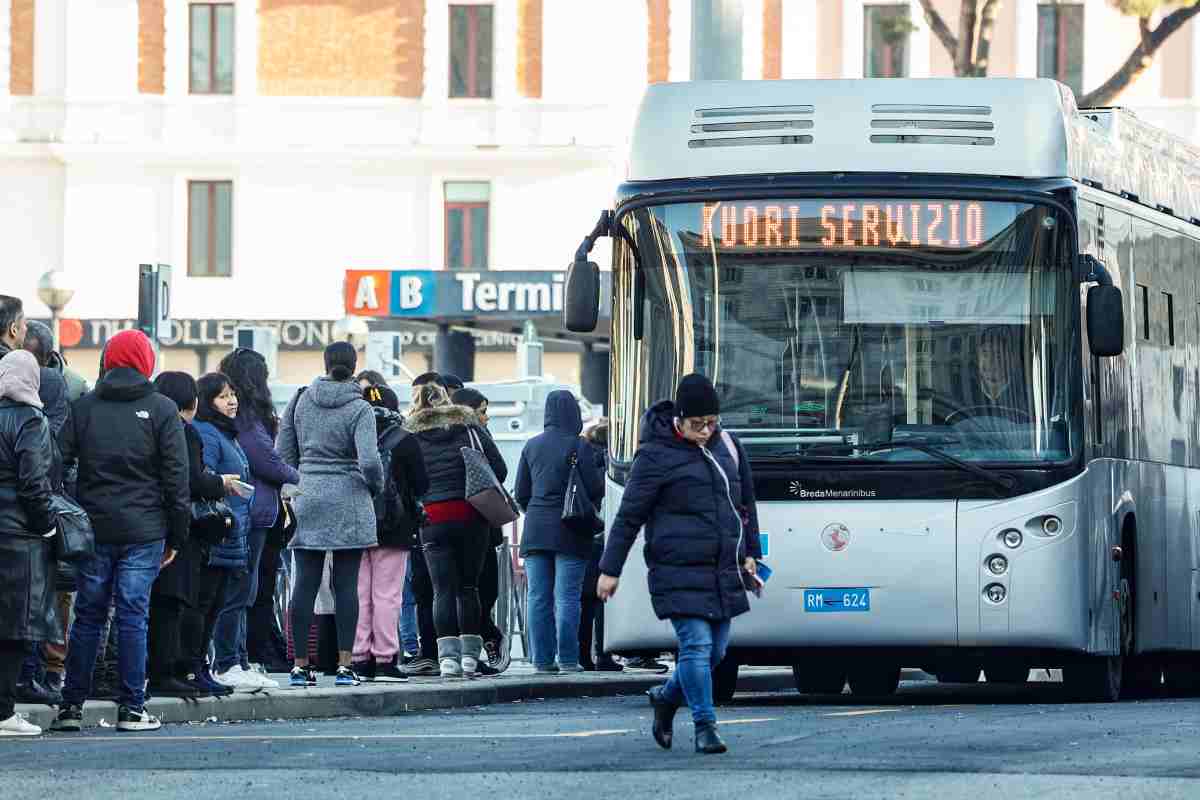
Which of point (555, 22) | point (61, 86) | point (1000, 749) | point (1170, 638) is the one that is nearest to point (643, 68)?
point (555, 22)

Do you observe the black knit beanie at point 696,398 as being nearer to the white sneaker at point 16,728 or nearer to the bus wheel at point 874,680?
the white sneaker at point 16,728

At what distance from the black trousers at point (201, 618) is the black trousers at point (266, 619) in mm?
1761

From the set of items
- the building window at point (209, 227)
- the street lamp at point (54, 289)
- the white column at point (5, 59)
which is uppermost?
the white column at point (5, 59)

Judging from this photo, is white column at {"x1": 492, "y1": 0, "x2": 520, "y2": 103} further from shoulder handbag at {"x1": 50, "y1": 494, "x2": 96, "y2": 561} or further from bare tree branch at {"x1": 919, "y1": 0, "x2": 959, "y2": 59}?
shoulder handbag at {"x1": 50, "y1": 494, "x2": 96, "y2": 561}

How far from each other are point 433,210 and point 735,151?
38664 millimetres

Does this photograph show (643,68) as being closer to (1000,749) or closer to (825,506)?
(825,506)

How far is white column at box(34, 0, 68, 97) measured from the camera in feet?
177

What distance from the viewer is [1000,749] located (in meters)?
11.8

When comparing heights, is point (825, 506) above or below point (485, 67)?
below

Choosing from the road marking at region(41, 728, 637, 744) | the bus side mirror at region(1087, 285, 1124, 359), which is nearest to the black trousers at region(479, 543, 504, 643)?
the bus side mirror at region(1087, 285, 1124, 359)

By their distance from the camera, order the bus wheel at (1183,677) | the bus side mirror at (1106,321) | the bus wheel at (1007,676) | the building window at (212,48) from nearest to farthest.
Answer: the bus side mirror at (1106,321) < the bus wheel at (1007,676) < the bus wheel at (1183,677) < the building window at (212,48)

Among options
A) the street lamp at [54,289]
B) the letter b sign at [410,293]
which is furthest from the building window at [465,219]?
the street lamp at [54,289]

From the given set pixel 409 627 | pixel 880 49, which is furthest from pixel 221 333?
pixel 409 627

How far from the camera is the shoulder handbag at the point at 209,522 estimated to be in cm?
1400
